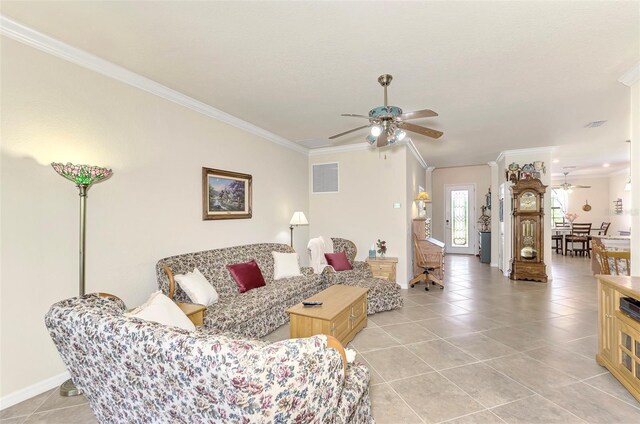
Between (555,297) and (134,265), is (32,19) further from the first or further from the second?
(555,297)

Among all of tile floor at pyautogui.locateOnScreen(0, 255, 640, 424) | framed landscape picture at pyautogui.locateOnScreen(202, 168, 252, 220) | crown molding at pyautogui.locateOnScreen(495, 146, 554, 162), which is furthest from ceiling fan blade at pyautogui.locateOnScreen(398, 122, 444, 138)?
crown molding at pyautogui.locateOnScreen(495, 146, 554, 162)

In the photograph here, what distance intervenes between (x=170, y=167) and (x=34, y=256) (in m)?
1.49

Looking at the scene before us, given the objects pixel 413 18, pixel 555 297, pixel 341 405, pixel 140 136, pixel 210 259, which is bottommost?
pixel 555 297

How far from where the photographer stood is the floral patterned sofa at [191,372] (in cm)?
103

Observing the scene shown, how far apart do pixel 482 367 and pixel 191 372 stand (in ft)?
8.78

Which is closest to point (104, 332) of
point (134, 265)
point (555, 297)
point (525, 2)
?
point (134, 265)

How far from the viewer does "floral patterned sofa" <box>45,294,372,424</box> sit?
1.03m

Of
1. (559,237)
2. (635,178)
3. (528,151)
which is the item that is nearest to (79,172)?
(635,178)

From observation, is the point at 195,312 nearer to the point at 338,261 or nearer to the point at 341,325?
the point at 341,325

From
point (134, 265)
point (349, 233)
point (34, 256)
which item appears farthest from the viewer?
point (349, 233)

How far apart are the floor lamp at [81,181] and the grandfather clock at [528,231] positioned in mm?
7099

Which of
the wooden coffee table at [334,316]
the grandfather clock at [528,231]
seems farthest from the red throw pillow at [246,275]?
the grandfather clock at [528,231]

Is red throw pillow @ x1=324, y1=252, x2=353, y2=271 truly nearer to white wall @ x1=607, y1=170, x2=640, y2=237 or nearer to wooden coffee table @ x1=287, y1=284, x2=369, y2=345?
wooden coffee table @ x1=287, y1=284, x2=369, y2=345

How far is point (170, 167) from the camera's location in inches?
135
